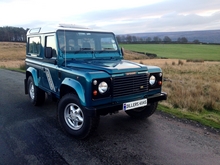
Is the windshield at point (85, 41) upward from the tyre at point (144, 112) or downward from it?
upward

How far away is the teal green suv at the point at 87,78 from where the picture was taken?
384 centimetres

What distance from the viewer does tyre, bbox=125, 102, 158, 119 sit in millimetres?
5078

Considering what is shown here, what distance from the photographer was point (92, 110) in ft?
12.0

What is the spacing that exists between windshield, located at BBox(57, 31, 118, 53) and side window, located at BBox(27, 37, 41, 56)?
1.22 m

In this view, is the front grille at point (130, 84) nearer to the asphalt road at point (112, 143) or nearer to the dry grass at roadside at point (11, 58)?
the asphalt road at point (112, 143)

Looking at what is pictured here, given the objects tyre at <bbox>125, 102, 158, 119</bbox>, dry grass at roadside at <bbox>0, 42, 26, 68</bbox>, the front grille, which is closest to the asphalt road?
tyre at <bbox>125, 102, 158, 119</bbox>

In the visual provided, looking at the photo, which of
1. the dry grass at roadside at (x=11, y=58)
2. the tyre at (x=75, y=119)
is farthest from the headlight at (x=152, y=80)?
the dry grass at roadside at (x=11, y=58)

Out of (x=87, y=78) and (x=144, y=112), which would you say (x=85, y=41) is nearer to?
(x=87, y=78)

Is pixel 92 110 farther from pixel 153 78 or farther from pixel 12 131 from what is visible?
pixel 12 131

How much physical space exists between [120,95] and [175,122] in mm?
1857

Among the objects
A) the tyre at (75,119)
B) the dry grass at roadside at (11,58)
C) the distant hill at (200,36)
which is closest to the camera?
the tyre at (75,119)

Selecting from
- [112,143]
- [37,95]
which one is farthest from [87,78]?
[37,95]

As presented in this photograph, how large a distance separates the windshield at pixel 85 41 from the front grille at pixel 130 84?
5.04ft

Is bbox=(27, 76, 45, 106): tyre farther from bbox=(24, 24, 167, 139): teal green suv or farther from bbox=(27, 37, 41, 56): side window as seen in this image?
bbox=(27, 37, 41, 56): side window
